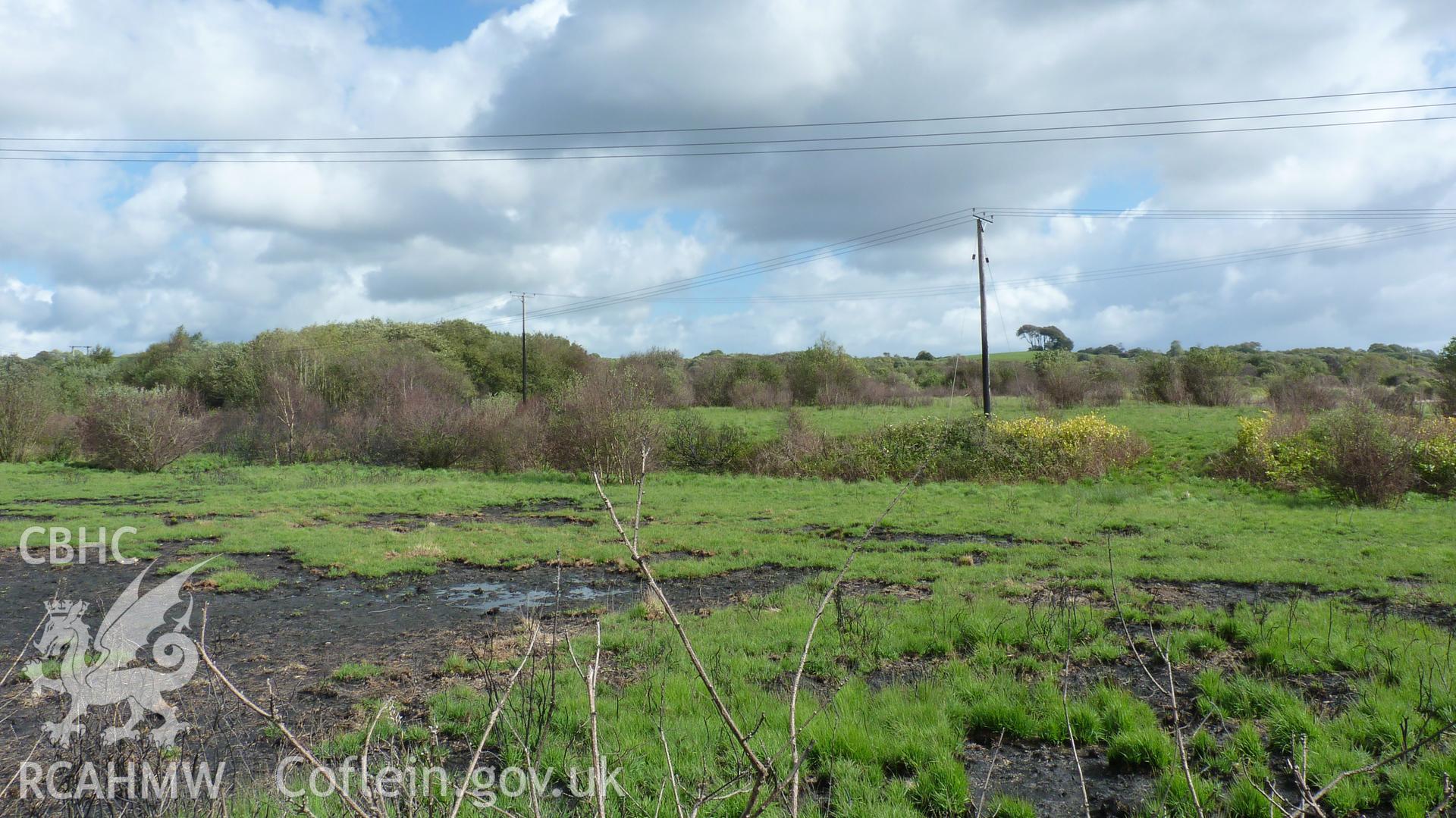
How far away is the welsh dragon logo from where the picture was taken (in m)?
3.71

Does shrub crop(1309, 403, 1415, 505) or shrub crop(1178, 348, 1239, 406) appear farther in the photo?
shrub crop(1178, 348, 1239, 406)

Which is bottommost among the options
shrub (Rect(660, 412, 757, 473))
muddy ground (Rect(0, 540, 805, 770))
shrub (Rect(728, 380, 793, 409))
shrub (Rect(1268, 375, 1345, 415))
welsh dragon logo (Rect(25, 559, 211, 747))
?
muddy ground (Rect(0, 540, 805, 770))

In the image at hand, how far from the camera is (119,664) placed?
379 cm

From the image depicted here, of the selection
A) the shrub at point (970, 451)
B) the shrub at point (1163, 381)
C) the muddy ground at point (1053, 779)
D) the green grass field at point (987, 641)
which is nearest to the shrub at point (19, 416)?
the green grass field at point (987, 641)

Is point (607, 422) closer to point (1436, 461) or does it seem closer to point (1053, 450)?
point (1053, 450)

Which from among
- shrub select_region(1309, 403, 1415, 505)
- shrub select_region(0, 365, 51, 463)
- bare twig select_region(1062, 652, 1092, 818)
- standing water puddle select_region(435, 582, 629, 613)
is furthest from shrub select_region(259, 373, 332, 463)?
shrub select_region(1309, 403, 1415, 505)

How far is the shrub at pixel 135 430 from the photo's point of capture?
25.0 metres

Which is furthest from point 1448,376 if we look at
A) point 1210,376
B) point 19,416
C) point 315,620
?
point 19,416

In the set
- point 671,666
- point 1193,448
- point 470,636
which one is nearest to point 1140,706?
point 671,666

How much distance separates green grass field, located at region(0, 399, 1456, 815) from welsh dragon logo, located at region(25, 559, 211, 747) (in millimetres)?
908

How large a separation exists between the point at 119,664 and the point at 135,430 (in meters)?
26.7

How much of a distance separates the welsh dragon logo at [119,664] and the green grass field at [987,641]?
908mm

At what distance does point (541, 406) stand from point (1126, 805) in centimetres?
2398

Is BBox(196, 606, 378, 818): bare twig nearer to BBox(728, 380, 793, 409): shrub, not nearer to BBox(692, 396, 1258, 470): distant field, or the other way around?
BBox(692, 396, 1258, 470): distant field
